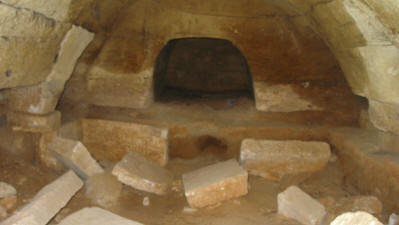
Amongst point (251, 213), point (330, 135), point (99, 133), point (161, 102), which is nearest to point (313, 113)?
point (330, 135)

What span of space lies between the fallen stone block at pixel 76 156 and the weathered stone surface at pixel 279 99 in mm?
2409

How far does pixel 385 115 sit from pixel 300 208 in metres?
1.43

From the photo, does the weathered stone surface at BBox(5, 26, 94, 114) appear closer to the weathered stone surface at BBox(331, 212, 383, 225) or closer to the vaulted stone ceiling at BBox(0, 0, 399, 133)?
the vaulted stone ceiling at BBox(0, 0, 399, 133)

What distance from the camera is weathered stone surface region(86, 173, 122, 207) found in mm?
3431

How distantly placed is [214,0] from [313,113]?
212 cm

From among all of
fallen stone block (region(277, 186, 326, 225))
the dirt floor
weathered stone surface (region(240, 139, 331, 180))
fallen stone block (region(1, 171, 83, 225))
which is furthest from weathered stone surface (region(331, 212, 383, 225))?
fallen stone block (region(1, 171, 83, 225))

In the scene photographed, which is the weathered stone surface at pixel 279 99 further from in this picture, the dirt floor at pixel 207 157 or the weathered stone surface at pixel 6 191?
the weathered stone surface at pixel 6 191

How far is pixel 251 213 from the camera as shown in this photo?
3234mm

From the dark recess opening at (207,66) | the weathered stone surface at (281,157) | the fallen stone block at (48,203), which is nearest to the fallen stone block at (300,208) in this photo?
the weathered stone surface at (281,157)

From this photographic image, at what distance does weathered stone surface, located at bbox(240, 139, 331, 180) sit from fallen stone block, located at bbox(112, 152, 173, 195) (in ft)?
3.54

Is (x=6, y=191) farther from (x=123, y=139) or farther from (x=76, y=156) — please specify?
(x=123, y=139)

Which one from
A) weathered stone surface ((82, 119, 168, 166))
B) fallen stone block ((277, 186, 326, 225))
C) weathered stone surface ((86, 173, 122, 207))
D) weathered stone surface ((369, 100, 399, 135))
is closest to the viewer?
fallen stone block ((277, 186, 326, 225))

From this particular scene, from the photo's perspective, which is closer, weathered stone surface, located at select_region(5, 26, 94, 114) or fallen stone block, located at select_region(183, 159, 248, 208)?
fallen stone block, located at select_region(183, 159, 248, 208)

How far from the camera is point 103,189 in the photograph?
354cm
